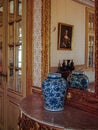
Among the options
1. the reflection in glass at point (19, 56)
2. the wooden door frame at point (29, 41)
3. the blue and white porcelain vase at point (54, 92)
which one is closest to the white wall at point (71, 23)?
the blue and white porcelain vase at point (54, 92)

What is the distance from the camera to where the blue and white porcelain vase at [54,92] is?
1675 millimetres

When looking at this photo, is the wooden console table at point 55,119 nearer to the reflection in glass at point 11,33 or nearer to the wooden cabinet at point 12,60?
the wooden cabinet at point 12,60

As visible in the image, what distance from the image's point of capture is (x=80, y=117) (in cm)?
156

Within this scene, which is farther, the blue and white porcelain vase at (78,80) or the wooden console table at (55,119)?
the blue and white porcelain vase at (78,80)

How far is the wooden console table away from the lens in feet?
4.56

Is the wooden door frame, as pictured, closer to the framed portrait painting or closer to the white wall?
the white wall

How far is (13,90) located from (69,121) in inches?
59.5

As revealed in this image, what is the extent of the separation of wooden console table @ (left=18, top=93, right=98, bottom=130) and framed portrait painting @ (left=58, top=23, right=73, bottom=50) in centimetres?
55

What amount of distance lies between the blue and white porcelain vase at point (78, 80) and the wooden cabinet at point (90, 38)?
0.11 metres

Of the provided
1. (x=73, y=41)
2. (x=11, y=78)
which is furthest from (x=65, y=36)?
(x=11, y=78)

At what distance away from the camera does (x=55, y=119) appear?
150 centimetres

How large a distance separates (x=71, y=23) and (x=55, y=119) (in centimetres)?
88

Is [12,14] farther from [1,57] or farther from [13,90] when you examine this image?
[13,90]

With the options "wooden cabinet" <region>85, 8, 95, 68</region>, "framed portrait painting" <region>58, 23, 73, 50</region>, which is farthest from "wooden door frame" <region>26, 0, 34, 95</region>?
"wooden cabinet" <region>85, 8, 95, 68</region>
